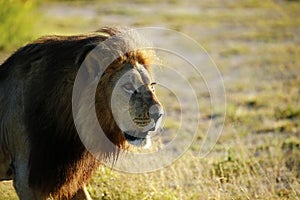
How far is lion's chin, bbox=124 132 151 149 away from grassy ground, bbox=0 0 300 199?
111cm

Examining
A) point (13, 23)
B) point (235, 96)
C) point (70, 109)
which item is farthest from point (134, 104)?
point (13, 23)

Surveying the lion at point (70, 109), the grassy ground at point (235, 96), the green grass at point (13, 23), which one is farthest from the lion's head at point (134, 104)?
the green grass at point (13, 23)

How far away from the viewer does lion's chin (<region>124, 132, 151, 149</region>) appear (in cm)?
489

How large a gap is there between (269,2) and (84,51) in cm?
2263

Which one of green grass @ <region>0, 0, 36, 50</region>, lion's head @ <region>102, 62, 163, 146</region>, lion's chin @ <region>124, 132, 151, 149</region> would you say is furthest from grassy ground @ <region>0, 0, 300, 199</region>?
lion's head @ <region>102, 62, 163, 146</region>

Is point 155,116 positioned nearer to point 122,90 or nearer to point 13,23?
point 122,90

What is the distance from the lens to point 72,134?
500 cm

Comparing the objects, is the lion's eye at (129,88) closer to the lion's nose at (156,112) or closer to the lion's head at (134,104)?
the lion's head at (134,104)

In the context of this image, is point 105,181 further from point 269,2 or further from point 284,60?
point 269,2

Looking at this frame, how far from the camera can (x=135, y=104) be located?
4.81 metres

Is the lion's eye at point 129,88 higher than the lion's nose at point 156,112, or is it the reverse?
the lion's eye at point 129,88

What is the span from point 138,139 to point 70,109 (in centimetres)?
51

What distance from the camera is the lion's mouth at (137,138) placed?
4875 millimetres

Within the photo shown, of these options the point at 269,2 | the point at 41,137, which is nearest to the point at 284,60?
the point at 269,2
